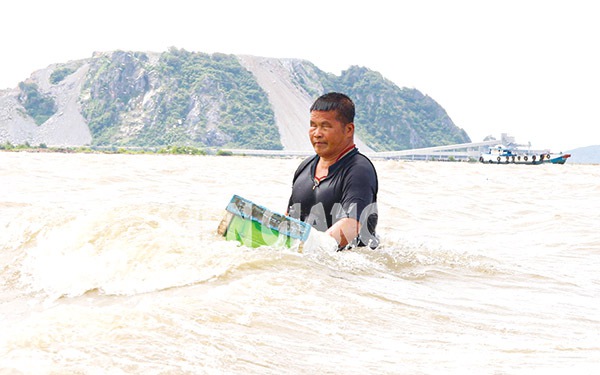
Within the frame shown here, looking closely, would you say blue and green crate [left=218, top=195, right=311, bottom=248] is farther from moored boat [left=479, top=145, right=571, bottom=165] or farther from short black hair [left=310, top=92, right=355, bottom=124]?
moored boat [left=479, top=145, right=571, bottom=165]

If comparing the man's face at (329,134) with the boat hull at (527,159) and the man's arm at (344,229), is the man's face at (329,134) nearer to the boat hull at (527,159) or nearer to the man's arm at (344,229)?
the man's arm at (344,229)

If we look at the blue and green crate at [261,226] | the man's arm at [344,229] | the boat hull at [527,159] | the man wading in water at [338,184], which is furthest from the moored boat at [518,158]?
the blue and green crate at [261,226]

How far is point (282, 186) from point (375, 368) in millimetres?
16303


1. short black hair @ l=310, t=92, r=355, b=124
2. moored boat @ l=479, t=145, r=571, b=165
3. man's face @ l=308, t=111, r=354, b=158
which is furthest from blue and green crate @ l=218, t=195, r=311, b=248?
moored boat @ l=479, t=145, r=571, b=165

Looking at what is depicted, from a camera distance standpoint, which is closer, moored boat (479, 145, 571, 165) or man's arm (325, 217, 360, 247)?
man's arm (325, 217, 360, 247)

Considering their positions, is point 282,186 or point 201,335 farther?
point 282,186

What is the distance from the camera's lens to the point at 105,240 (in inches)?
259

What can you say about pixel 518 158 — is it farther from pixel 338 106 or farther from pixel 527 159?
pixel 338 106

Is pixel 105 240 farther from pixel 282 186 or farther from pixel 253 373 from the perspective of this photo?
pixel 282 186

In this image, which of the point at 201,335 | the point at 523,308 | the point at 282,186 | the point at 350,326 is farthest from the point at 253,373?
the point at 282,186

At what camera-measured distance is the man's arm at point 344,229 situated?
578 cm

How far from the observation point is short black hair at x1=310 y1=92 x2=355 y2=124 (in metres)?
6.11

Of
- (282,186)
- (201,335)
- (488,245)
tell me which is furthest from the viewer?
(282,186)

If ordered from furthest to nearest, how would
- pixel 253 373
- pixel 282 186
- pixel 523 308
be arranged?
pixel 282 186 → pixel 523 308 → pixel 253 373
